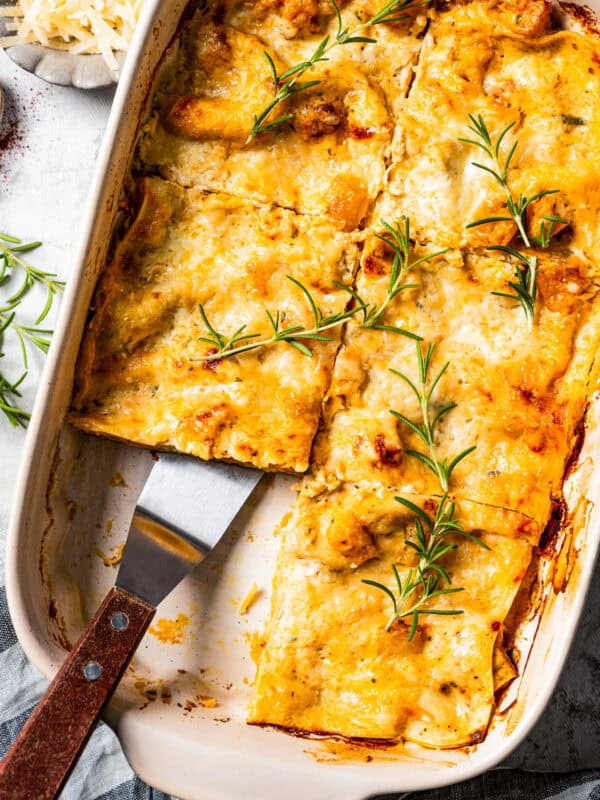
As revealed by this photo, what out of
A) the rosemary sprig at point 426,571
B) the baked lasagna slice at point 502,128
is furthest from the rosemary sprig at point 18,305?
the rosemary sprig at point 426,571

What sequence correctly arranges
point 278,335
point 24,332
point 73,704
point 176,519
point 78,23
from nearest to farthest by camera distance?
1. point 73,704
2. point 278,335
3. point 176,519
4. point 78,23
5. point 24,332

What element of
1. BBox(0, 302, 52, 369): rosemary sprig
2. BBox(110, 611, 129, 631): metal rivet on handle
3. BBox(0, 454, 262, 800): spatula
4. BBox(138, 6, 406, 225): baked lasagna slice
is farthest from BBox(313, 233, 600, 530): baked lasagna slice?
BBox(0, 302, 52, 369): rosemary sprig

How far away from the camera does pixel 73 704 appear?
233cm

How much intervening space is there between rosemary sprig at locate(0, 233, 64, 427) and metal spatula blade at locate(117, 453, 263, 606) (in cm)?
66

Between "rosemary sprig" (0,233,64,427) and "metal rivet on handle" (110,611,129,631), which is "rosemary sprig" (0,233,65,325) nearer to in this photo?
"rosemary sprig" (0,233,64,427)

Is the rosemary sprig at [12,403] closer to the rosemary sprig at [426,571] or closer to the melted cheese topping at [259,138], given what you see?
the melted cheese topping at [259,138]

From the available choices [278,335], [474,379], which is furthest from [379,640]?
[278,335]

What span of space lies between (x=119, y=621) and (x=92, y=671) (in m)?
0.15

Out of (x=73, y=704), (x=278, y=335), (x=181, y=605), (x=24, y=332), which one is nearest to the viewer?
(x=73, y=704)

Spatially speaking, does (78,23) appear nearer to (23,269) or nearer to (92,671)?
(23,269)

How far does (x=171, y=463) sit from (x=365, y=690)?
0.89 metres

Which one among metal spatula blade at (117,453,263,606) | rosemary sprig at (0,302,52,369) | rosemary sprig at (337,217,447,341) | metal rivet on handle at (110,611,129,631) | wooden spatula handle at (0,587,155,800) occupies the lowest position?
wooden spatula handle at (0,587,155,800)

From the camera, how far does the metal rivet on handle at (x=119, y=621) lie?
7.98 feet

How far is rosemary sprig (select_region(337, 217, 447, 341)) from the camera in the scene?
8.44ft
